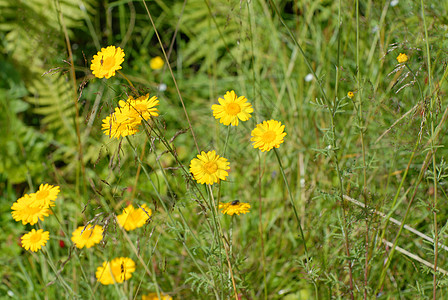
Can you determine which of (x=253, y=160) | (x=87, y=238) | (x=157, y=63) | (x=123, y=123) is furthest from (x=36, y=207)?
(x=157, y=63)

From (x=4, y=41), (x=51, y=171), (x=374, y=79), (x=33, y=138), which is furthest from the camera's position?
(x=4, y=41)

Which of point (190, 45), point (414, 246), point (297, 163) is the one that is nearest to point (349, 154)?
point (297, 163)

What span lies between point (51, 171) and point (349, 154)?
1046 mm

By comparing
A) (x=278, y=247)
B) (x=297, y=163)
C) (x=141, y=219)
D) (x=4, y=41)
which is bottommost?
(x=278, y=247)

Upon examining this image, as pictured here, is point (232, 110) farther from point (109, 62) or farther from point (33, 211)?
point (33, 211)

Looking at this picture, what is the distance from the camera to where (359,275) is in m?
0.91

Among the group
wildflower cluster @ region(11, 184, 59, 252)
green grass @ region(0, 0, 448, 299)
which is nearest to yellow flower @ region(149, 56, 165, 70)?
green grass @ region(0, 0, 448, 299)

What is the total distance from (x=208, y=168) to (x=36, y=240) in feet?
1.39

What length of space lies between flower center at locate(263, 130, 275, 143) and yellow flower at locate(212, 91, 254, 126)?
0.13ft

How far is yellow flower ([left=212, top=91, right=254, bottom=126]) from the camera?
2.08 ft

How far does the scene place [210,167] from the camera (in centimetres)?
63

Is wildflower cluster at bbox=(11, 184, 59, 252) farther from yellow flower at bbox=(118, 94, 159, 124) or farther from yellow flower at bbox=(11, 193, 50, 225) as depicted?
yellow flower at bbox=(118, 94, 159, 124)

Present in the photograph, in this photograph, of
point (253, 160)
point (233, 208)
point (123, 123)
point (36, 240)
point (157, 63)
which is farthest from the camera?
point (157, 63)

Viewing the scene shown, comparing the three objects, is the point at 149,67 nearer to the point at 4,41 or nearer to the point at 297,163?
the point at 4,41
